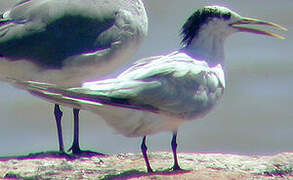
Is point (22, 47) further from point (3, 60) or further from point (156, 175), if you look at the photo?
point (156, 175)

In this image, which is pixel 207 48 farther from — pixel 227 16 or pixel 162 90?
pixel 162 90

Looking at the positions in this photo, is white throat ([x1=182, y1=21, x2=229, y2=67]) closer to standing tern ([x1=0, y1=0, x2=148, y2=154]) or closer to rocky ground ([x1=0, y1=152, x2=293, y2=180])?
rocky ground ([x1=0, y1=152, x2=293, y2=180])

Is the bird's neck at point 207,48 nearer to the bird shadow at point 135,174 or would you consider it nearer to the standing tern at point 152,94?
the standing tern at point 152,94

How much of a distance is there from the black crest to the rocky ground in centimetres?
133

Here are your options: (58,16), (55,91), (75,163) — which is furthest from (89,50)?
(55,91)

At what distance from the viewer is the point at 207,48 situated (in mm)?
8414

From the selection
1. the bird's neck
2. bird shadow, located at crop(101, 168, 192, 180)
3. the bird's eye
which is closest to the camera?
bird shadow, located at crop(101, 168, 192, 180)

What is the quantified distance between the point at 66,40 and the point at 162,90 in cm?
215

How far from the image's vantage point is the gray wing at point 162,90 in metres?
7.34

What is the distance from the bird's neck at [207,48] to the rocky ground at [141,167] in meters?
1.11

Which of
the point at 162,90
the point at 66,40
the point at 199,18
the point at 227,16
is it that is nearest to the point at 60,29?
the point at 66,40

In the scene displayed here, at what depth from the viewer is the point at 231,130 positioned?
52.3ft

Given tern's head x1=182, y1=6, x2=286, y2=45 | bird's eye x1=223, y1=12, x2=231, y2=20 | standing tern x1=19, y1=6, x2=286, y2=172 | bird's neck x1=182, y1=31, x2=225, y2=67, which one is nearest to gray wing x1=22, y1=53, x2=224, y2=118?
standing tern x1=19, y1=6, x2=286, y2=172

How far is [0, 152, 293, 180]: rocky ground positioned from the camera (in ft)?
25.4
